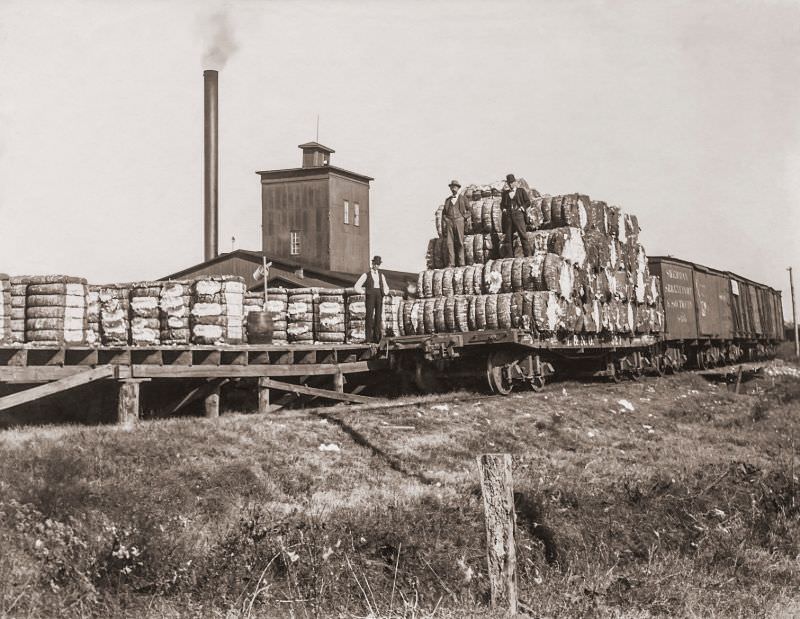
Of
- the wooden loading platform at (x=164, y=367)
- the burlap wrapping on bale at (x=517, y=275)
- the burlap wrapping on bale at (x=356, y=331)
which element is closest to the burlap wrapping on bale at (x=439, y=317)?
the burlap wrapping on bale at (x=517, y=275)

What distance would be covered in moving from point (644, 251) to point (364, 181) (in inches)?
897

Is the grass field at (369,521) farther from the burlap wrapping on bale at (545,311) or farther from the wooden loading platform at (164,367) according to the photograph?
the burlap wrapping on bale at (545,311)

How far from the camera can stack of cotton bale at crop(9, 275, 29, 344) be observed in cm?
1405

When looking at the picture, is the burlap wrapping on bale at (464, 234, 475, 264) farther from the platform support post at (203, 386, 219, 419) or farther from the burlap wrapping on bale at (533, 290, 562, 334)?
the platform support post at (203, 386, 219, 419)

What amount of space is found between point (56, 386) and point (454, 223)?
9617 mm

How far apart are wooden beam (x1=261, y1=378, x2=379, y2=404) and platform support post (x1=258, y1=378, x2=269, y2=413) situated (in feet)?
0.11

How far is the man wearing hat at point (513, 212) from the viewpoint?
18.7 metres

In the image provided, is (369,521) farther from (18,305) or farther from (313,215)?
(313,215)

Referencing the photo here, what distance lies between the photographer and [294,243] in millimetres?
41594

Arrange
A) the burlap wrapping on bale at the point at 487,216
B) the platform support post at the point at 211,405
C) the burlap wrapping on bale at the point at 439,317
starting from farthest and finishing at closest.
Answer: the burlap wrapping on bale at the point at 487,216
the burlap wrapping on bale at the point at 439,317
the platform support post at the point at 211,405

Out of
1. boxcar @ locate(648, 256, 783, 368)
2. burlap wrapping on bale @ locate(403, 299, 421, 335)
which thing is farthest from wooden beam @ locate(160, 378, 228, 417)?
boxcar @ locate(648, 256, 783, 368)

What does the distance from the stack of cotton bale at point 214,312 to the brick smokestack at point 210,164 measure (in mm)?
24028

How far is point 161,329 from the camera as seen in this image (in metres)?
15.4

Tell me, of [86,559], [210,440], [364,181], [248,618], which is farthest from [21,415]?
[364,181]
